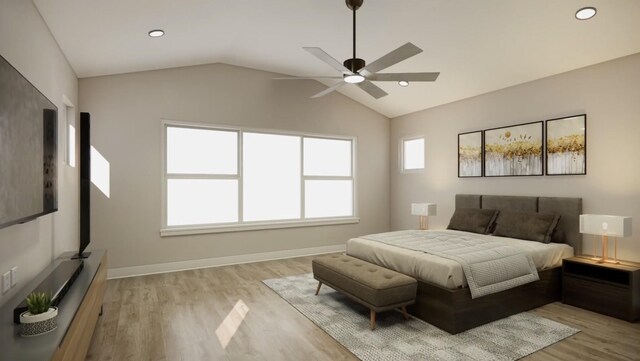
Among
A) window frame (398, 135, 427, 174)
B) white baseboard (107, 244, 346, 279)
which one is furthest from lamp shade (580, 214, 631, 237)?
white baseboard (107, 244, 346, 279)

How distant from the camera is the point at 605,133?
3969 mm

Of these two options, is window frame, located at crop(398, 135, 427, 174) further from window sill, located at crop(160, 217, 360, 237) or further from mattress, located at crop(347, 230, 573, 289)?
mattress, located at crop(347, 230, 573, 289)

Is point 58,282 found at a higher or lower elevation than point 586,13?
lower

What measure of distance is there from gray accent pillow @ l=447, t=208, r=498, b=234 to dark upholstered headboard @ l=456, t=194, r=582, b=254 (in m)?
0.21

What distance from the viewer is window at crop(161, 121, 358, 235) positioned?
5.18 meters

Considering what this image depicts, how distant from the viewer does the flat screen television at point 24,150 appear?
1.86 metres

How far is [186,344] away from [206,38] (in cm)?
338

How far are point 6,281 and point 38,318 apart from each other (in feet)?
Answer: 2.04

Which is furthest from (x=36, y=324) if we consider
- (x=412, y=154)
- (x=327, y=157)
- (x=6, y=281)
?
(x=412, y=154)

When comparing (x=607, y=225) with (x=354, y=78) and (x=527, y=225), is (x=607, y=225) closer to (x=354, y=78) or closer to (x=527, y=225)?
(x=527, y=225)

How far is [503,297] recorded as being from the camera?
3285 mm

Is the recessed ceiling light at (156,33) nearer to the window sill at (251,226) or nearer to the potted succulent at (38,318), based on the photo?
the window sill at (251,226)

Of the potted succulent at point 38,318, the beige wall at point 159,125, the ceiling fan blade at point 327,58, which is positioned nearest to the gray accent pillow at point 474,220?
the beige wall at point 159,125

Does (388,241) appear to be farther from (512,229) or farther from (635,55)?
(635,55)
